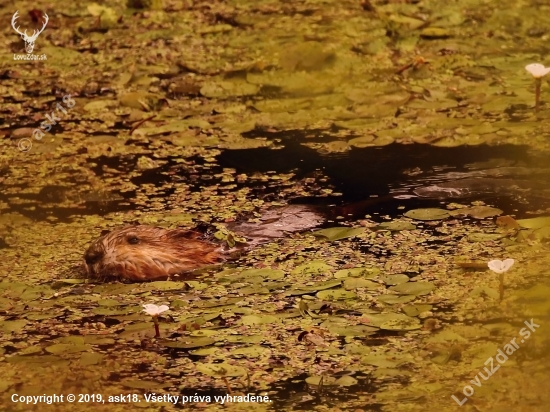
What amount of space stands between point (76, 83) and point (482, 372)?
432 cm

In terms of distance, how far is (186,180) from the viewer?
6.11 meters

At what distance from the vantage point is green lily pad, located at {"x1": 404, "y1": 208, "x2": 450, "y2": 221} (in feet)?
17.8

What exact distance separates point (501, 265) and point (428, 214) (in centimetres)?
93

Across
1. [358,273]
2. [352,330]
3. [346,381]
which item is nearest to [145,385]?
[346,381]

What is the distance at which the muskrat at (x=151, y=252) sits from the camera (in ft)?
16.6

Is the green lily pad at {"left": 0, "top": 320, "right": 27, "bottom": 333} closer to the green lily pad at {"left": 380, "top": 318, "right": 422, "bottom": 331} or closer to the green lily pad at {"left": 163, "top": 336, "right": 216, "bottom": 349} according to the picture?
the green lily pad at {"left": 163, "top": 336, "right": 216, "bottom": 349}

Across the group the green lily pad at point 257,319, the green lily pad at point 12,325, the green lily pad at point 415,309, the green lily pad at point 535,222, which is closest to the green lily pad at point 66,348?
the green lily pad at point 12,325

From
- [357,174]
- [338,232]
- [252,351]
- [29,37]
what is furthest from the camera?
[29,37]

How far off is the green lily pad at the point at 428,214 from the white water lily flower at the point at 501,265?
0.85 metres

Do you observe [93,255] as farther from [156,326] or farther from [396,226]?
[396,226]

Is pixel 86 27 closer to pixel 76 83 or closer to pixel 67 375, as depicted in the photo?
pixel 76 83

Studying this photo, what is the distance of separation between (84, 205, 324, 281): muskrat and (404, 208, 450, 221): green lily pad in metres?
0.64

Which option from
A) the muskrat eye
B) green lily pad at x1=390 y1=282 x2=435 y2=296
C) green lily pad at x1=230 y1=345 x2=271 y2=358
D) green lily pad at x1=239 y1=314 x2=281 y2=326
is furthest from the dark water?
green lily pad at x1=230 y1=345 x2=271 y2=358

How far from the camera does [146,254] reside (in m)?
5.09
